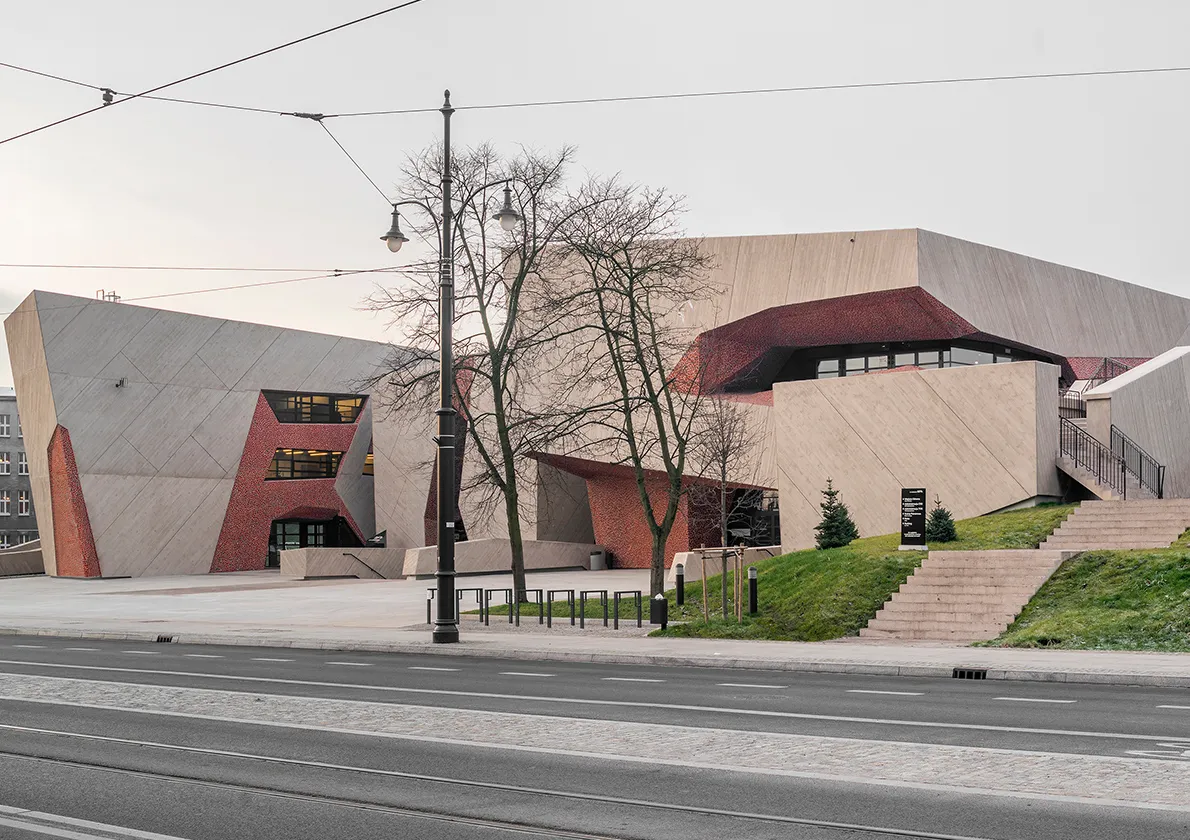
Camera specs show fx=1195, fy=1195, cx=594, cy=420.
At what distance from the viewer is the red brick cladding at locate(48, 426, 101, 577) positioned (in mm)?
52031

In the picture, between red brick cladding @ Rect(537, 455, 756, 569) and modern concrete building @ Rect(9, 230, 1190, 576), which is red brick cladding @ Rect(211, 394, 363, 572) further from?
red brick cladding @ Rect(537, 455, 756, 569)

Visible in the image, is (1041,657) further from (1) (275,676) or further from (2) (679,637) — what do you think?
(1) (275,676)

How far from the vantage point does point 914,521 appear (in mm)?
25578

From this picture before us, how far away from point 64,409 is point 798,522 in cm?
3297

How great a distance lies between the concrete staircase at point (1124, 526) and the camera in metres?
24.9

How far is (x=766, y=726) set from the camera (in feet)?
35.5

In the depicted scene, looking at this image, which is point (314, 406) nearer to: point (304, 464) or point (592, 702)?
point (304, 464)

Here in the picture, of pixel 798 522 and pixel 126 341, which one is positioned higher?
pixel 126 341

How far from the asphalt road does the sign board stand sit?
406 inches

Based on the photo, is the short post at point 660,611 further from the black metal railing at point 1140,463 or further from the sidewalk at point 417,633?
the black metal railing at point 1140,463

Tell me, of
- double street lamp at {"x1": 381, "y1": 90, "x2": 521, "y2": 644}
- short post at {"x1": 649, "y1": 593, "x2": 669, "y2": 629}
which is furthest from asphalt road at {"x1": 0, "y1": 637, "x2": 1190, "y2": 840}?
short post at {"x1": 649, "y1": 593, "x2": 669, "y2": 629}

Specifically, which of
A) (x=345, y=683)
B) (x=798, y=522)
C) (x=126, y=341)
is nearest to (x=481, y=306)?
(x=798, y=522)

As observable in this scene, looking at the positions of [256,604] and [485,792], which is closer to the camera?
[485,792]

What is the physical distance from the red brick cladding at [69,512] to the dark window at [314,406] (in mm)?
10305
